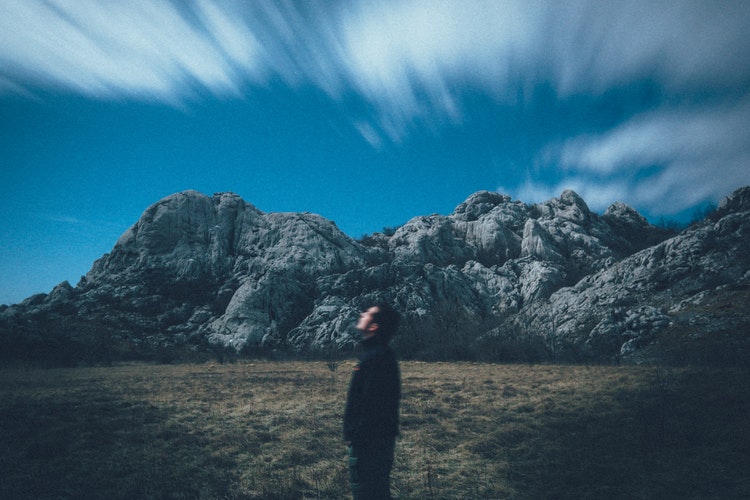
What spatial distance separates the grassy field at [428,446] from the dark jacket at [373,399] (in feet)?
13.9

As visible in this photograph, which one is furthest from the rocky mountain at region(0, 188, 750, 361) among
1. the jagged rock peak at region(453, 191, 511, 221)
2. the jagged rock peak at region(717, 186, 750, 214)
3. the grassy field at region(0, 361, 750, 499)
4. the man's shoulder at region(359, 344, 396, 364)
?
the man's shoulder at region(359, 344, 396, 364)

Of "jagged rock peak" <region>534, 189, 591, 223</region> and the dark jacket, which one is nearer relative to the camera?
the dark jacket

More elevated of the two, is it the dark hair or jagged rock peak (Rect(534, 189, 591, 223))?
jagged rock peak (Rect(534, 189, 591, 223))

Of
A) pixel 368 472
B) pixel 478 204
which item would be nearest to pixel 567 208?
pixel 478 204

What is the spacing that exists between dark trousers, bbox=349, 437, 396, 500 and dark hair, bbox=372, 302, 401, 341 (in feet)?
3.86

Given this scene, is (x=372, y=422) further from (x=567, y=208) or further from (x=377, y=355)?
(x=567, y=208)

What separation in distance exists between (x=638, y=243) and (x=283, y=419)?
129 m

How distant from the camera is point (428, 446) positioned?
1020cm

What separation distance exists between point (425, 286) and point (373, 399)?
3262 inches

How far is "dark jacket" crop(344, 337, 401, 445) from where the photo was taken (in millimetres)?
4012

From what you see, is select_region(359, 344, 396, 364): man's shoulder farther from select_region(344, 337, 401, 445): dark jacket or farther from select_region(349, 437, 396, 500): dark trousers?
select_region(349, 437, 396, 500): dark trousers

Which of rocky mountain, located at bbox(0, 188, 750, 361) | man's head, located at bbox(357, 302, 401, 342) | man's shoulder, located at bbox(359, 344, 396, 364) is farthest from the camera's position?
rocky mountain, located at bbox(0, 188, 750, 361)

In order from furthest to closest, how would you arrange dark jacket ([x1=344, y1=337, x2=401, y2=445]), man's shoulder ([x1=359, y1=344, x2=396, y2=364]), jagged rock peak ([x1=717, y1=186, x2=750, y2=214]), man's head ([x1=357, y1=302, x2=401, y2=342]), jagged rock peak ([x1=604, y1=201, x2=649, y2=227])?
jagged rock peak ([x1=604, y1=201, x2=649, y2=227]) → jagged rock peak ([x1=717, y1=186, x2=750, y2=214]) → man's head ([x1=357, y1=302, x2=401, y2=342]) → man's shoulder ([x1=359, y1=344, x2=396, y2=364]) → dark jacket ([x1=344, y1=337, x2=401, y2=445])

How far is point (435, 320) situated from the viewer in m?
69.0
